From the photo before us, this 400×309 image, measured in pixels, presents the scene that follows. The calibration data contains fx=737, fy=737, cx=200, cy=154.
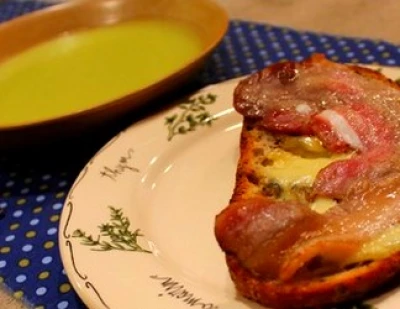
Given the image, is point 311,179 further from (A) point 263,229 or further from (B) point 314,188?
(A) point 263,229

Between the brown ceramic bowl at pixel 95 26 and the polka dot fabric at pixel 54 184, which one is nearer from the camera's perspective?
the polka dot fabric at pixel 54 184

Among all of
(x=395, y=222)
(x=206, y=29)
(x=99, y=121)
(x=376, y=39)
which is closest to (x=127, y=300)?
(x=395, y=222)

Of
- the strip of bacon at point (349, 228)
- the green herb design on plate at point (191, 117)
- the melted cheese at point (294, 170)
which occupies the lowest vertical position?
the green herb design on plate at point (191, 117)

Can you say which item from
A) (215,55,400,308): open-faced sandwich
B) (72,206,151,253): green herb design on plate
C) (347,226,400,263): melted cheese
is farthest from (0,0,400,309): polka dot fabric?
(347,226,400,263): melted cheese

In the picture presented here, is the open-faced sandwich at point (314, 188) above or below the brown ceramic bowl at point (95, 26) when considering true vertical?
above

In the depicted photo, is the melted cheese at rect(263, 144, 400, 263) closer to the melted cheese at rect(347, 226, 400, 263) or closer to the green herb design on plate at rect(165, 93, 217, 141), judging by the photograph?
the melted cheese at rect(347, 226, 400, 263)

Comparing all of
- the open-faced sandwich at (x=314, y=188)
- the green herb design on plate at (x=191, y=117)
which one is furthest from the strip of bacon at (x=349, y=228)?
the green herb design on plate at (x=191, y=117)

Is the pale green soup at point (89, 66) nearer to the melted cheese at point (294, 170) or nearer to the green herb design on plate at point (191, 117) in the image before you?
the green herb design on plate at point (191, 117)

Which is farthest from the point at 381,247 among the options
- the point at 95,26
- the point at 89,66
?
the point at 95,26
